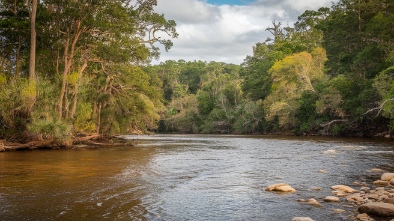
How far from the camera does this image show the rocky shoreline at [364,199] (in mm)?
7168

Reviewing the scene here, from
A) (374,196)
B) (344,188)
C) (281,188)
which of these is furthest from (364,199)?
(281,188)

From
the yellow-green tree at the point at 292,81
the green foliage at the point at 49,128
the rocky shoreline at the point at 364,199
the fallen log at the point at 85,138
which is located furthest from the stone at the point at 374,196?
the yellow-green tree at the point at 292,81

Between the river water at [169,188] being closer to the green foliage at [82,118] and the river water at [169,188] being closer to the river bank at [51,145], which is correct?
the river bank at [51,145]

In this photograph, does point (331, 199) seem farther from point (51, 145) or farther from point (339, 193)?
point (51, 145)

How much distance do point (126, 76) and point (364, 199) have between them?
2603 centimetres

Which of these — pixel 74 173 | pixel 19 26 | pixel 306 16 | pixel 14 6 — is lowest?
pixel 74 173

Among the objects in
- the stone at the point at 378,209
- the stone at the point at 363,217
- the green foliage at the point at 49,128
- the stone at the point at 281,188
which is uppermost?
the green foliage at the point at 49,128

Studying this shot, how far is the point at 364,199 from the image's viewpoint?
8.61 m

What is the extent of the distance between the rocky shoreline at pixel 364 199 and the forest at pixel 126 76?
17532 millimetres

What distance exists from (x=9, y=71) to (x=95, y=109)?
25.9ft

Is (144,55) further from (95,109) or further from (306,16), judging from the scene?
(306,16)

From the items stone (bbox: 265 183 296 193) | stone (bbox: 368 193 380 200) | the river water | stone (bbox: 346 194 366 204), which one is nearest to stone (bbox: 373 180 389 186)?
the river water

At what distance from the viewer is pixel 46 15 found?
25250 mm

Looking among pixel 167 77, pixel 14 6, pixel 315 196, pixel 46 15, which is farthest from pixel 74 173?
pixel 167 77
